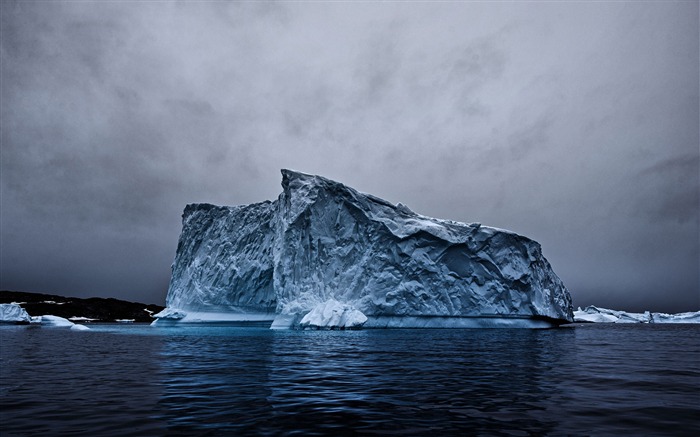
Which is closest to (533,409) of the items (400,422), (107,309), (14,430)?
(400,422)

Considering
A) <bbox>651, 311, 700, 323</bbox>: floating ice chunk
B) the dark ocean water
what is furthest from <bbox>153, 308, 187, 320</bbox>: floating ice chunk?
<bbox>651, 311, 700, 323</bbox>: floating ice chunk

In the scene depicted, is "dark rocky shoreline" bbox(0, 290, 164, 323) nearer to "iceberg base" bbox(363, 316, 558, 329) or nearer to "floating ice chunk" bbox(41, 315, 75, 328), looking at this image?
"floating ice chunk" bbox(41, 315, 75, 328)

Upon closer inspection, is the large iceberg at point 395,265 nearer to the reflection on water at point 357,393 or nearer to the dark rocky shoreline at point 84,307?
the reflection on water at point 357,393

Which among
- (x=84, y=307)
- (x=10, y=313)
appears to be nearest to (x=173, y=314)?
(x=10, y=313)

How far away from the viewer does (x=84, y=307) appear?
8162 centimetres

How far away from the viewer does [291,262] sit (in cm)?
3238

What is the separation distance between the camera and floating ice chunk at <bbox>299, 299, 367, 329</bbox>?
27297 mm

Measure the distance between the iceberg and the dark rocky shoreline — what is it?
248 ft

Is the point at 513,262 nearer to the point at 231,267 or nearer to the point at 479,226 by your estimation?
the point at 479,226

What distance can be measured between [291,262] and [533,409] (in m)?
27.6

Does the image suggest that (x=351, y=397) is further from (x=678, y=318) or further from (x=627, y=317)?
(x=678, y=318)

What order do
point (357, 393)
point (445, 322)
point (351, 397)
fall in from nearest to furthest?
point (351, 397) → point (357, 393) → point (445, 322)

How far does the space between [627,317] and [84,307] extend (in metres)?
99.0

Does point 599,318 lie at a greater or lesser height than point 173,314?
greater
